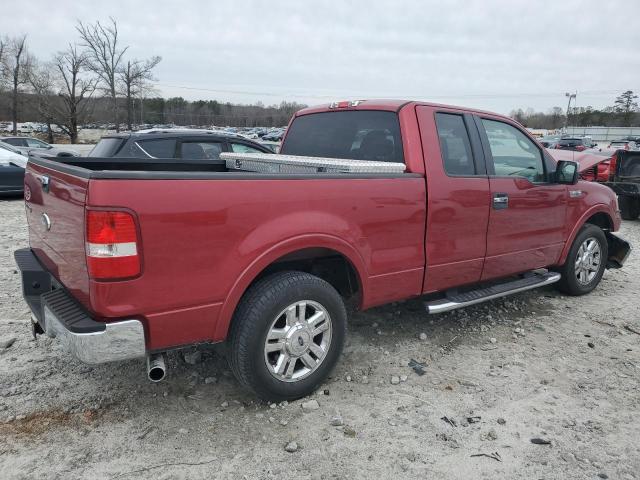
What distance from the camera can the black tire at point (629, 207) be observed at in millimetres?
10383

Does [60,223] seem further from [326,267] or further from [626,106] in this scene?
[626,106]

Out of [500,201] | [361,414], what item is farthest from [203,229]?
[500,201]

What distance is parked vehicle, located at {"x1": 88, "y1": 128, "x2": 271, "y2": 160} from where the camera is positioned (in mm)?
7426

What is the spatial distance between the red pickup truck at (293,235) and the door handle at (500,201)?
0.03m

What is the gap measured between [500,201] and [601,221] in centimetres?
228

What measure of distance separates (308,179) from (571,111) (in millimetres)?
114360

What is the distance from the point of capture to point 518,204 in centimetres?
432

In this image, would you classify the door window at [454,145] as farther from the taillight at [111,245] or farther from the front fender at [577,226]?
the taillight at [111,245]

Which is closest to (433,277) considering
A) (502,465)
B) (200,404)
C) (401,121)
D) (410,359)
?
(410,359)

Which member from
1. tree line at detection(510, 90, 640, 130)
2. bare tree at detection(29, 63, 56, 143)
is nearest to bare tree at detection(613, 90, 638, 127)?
tree line at detection(510, 90, 640, 130)

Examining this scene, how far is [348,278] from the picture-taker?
3.66 meters

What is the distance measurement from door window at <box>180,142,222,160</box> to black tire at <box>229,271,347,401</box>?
4.99 metres

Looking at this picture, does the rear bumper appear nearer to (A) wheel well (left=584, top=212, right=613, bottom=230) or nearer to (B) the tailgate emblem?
(B) the tailgate emblem

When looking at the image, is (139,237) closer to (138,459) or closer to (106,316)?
(106,316)
